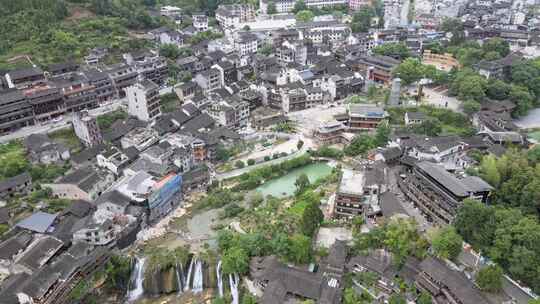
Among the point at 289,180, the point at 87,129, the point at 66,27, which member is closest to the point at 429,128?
the point at 289,180

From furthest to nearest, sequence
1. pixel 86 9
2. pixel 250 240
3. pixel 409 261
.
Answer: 1. pixel 86 9
2. pixel 250 240
3. pixel 409 261

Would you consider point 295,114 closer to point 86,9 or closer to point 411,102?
point 411,102

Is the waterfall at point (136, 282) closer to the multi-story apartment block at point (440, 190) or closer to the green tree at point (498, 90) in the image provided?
the multi-story apartment block at point (440, 190)

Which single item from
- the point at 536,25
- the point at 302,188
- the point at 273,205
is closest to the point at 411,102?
the point at 302,188

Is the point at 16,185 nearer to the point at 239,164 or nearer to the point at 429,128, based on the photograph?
the point at 239,164

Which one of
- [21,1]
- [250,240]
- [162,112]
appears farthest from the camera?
[21,1]

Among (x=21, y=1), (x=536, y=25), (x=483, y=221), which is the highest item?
(x=21, y=1)
